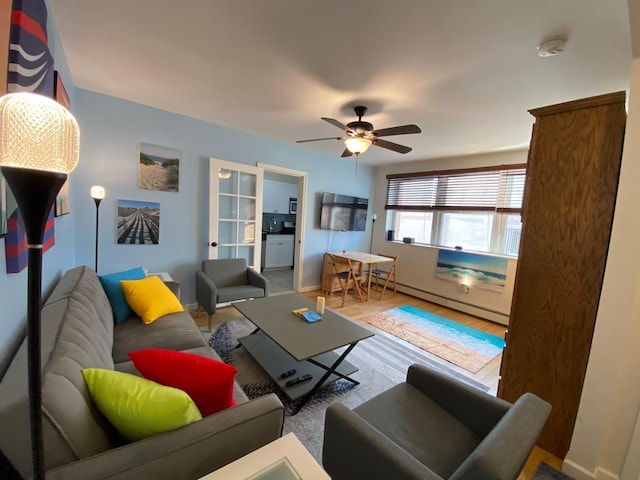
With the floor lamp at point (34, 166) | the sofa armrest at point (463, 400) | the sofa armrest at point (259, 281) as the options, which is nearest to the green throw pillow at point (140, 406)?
the floor lamp at point (34, 166)

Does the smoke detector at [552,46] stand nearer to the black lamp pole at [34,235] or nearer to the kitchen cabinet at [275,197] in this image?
the black lamp pole at [34,235]

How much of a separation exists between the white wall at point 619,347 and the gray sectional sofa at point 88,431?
1628mm

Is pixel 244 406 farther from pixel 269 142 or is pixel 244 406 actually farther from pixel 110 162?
pixel 269 142

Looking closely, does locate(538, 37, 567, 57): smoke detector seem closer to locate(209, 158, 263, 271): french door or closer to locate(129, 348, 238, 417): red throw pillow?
locate(129, 348, 238, 417): red throw pillow

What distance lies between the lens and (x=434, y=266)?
4.41m

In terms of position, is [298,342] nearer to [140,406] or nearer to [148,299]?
[140,406]

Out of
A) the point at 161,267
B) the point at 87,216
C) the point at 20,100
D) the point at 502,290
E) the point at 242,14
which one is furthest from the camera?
the point at 502,290

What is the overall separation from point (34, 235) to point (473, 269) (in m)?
4.49

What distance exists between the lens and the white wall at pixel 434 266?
3676mm

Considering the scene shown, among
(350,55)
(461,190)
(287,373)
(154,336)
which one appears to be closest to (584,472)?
(287,373)

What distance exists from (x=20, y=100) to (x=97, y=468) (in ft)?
3.00

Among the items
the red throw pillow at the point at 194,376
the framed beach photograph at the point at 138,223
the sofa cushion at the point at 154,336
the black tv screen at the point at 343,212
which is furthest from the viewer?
the black tv screen at the point at 343,212

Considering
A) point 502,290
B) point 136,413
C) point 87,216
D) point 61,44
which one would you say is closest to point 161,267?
point 87,216

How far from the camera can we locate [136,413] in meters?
0.84
